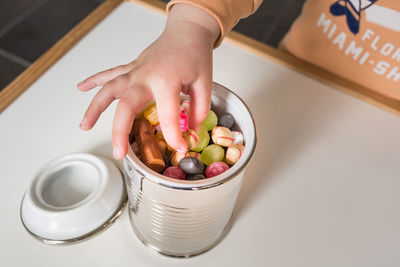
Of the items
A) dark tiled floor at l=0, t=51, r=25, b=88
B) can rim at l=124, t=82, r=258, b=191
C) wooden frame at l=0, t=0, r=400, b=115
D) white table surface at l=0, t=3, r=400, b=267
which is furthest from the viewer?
dark tiled floor at l=0, t=51, r=25, b=88

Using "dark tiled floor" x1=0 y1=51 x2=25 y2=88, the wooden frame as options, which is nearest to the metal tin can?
the wooden frame

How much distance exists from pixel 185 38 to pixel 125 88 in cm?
8

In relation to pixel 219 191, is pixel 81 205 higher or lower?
lower

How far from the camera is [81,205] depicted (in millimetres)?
395

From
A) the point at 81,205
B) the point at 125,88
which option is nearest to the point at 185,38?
the point at 125,88

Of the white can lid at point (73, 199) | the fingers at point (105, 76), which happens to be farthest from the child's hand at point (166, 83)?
the white can lid at point (73, 199)

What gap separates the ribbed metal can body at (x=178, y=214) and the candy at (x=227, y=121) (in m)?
0.06

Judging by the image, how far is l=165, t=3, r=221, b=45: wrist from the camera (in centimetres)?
38

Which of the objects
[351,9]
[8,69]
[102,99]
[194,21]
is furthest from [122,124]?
[8,69]

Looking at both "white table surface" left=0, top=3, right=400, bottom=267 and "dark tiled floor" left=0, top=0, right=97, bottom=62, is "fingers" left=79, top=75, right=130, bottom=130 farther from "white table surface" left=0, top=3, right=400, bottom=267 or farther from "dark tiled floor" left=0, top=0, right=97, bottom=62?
"dark tiled floor" left=0, top=0, right=97, bottom=62

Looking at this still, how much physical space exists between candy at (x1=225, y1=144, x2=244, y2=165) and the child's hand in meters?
0.04

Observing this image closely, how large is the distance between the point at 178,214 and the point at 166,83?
12 centimetres

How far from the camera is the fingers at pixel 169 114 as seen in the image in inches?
13.0

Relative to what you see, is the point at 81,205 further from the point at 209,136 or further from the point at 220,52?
the point at 220,52
